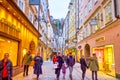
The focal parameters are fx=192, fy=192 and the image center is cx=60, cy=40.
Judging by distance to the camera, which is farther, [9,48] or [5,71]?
[9,48]

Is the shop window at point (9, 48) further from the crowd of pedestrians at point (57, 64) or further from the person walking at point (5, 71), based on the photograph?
the person walking at point (5, 71)

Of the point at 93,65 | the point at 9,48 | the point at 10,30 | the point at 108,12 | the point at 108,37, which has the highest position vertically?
the point at 108,12

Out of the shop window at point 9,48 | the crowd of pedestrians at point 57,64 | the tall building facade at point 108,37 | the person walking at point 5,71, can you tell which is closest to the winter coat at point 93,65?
the crowd of pedestrians at point 57,64

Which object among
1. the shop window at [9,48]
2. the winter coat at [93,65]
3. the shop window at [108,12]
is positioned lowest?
the winter coat at [93,65]

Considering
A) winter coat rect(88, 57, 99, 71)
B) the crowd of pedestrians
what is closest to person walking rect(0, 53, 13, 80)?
the crowd of pedestrians

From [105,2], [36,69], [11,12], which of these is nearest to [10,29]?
[11,12]

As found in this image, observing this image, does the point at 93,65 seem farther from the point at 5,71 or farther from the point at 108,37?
the point at 5,71

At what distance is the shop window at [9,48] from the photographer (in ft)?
40.5

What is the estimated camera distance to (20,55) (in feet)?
55.2

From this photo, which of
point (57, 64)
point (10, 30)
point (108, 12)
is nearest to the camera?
point (57, 64)

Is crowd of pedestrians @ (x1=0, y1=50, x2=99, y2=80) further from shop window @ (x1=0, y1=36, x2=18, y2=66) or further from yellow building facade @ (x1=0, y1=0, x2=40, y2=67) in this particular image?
yellow building facade @ (x1=0, y1=0, x2=40, y2=67)

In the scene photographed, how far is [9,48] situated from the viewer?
1415 cm

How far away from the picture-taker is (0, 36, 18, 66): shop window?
40.5ft

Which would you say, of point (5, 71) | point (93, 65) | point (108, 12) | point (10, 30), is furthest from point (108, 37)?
point (5, 71)
